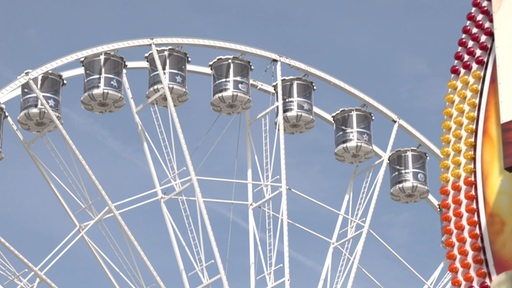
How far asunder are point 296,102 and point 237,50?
2.03 meters

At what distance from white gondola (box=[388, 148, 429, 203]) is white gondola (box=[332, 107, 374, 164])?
1.13 meters

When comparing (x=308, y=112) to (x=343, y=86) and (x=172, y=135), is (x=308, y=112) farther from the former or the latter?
(x=172, y=135)

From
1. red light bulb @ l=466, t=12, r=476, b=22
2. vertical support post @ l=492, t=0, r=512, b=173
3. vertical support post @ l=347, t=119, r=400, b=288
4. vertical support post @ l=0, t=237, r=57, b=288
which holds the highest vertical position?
vertical support post @ l=347, t=119, r=400, b=288

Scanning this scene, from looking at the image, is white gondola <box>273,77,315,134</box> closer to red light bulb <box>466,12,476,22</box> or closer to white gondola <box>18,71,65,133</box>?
white gondola <box>18,71,65,133</box>

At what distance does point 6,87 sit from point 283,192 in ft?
21.0

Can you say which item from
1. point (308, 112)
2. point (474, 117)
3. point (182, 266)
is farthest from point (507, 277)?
point (308, 112)

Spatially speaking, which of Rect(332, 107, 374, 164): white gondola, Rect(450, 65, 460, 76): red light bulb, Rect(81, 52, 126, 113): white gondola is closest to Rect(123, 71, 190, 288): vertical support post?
Rect(81, 52, 126, 113): white gondola

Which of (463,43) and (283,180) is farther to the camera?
(283,180)

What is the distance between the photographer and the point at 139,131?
95.7 ft

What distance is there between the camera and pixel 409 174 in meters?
31.9

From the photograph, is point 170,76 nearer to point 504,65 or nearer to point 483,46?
point 483,46

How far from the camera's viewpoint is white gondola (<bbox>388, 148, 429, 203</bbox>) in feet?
105

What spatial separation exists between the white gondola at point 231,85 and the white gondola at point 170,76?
725 millimetres

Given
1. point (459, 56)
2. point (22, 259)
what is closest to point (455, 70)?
point (459, 56)
